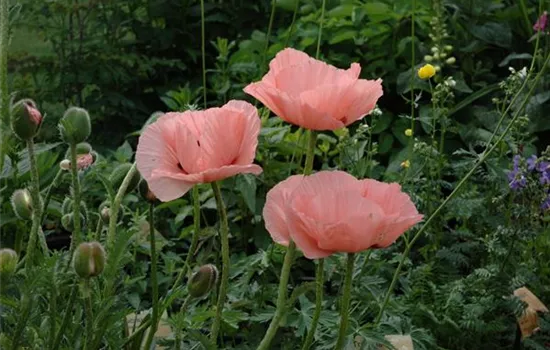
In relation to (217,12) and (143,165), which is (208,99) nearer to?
(217,12)

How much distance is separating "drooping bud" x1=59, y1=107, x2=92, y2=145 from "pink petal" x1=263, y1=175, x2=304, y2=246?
0.22 meters

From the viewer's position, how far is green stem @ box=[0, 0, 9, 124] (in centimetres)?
148

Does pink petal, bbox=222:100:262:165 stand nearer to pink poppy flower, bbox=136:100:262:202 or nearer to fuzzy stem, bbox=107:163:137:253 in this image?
pink poppy flower, bbox=136:100:262:202

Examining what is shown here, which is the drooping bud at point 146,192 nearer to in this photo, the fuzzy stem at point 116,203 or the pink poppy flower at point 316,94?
the fuzzy stem at point 116,203

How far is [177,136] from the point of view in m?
1.10

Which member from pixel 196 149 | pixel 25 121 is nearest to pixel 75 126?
pixel 25 121

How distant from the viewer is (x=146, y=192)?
127 cm

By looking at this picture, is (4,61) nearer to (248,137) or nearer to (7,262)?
(7,262)

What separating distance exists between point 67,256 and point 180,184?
36 centimetres

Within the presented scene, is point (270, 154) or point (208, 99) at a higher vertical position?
point (270, 154)

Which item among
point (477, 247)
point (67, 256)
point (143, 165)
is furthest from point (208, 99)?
point (143, 165)

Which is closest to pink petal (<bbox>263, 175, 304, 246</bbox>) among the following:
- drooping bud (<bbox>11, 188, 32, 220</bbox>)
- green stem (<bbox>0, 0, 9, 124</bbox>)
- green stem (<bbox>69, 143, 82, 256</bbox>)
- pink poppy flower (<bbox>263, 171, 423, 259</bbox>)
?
pink poppy flower (<bbox>263, 171, 423, 259</bbox>)

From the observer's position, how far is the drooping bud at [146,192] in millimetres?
1251

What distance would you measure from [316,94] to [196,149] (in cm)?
13
